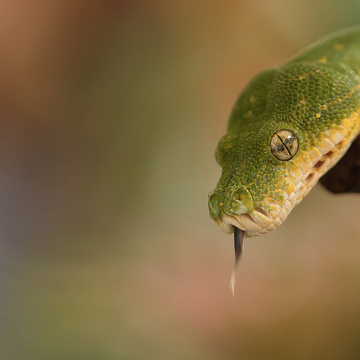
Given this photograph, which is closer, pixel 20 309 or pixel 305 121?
pixel 305 121

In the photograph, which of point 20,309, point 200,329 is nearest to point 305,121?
point 200,329

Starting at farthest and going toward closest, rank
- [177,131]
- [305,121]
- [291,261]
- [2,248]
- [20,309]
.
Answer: [177,131]
[291,261]
[2,248]
[20,309]
[305,121]

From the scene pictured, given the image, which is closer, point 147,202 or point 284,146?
point 284,146

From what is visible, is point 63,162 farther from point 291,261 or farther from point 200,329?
point 291,261

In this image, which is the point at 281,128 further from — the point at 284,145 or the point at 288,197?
the point at 288,197

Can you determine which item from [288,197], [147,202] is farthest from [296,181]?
[147,202]

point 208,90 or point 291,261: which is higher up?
point 208,90

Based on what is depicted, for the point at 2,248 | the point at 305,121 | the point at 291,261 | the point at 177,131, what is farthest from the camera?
the point at 177,131
